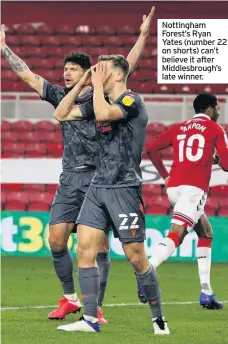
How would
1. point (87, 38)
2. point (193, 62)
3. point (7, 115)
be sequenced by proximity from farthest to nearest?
1. point (87, 38)
2. point (7, 115)
3. point (193, 62)

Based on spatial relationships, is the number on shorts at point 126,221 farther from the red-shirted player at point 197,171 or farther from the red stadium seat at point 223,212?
the red stadium seat at point 223,212

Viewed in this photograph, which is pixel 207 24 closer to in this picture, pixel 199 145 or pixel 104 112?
pixel 199 145

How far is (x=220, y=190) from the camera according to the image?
15719 millimetres

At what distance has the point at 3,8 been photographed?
822 inches

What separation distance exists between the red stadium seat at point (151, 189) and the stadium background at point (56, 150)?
0.06 ft

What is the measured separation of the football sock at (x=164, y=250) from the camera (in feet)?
27.3

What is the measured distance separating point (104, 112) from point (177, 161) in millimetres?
2296

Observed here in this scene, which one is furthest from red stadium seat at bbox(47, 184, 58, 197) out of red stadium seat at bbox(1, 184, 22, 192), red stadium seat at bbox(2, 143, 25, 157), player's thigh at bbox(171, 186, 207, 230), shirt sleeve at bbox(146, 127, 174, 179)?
player's thigh at bbox(171, 186, 207, 230)

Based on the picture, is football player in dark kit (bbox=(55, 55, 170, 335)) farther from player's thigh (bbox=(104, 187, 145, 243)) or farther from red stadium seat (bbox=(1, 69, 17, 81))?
red stadium seat (bbox=(1, 69, 17, 81))

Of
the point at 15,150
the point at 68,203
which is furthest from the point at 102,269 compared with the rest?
the point at 15,150

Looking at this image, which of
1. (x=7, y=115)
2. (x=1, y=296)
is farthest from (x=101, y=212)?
(x=7, y=115)

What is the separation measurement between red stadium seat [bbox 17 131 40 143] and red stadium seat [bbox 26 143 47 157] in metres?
0.23

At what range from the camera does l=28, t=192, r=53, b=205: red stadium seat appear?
15.5m

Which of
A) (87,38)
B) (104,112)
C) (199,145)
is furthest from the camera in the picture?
(87,38)
